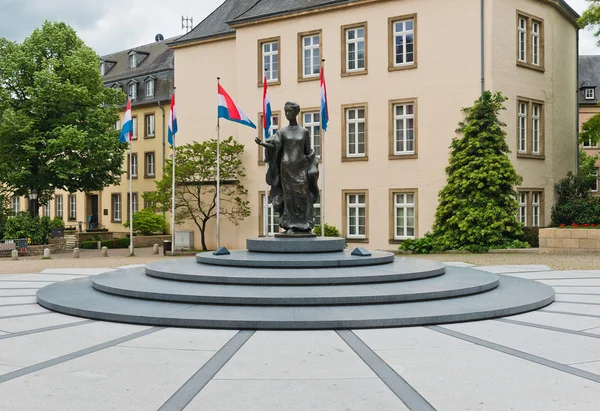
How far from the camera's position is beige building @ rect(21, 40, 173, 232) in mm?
44781

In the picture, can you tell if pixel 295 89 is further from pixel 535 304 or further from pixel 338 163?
pixel 535 304

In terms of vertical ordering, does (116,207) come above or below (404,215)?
above

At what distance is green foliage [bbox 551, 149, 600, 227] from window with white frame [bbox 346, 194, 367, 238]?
8.16m

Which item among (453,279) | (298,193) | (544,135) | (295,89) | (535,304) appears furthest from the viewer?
(295,89)

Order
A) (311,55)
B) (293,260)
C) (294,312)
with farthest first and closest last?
(311,55)
(293,260)
(294,312)

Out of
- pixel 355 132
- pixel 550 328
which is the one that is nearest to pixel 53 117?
pixel 355 132

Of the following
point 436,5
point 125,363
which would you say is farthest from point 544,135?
point 125,363

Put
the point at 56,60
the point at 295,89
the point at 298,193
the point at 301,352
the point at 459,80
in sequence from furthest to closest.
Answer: the point at 56,60, the point at 295,89, the point at 459,80, the point at 298,193, the point at 301,352

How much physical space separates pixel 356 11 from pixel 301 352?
23211 mm

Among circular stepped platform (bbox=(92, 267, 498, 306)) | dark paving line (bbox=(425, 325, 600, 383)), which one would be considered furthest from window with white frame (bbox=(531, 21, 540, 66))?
dark paving line (bbox=(425, 325, 600, 383))

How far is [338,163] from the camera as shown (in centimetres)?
2773

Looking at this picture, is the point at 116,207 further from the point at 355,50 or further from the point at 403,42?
the point at 403,42

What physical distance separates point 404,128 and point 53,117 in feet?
67.4

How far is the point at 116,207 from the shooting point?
158ft
